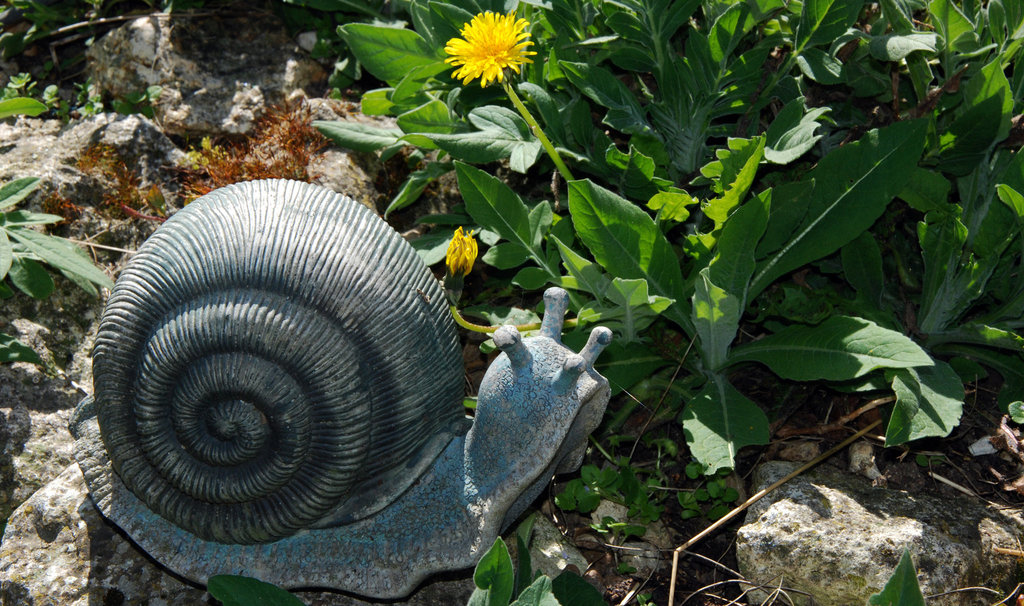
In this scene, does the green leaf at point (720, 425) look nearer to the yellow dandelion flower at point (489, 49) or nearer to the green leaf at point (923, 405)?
the green leaf at point (923, 405)

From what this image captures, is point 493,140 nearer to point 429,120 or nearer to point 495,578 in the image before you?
point 429,120

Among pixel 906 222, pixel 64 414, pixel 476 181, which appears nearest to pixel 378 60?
pixel 476 181

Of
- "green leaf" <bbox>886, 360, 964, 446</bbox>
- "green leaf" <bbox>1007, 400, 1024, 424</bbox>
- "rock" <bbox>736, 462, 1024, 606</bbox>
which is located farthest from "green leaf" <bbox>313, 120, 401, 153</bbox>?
"green leaf" <bbox>1007, 400, 1024, 424</bbox>

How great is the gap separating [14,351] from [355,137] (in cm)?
158

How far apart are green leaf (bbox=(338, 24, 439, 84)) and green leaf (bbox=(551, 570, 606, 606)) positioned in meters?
2.21

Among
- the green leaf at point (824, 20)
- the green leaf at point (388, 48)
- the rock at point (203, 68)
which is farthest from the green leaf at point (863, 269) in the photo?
the rock at point (203, 68)

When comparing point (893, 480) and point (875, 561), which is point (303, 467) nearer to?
point (875, 561)

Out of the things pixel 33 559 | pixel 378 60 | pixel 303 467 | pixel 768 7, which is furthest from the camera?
pixel 378 60

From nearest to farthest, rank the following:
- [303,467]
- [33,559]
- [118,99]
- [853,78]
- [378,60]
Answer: [303,467] → [33,559] → [853,78] → [378,60] → [118,99]

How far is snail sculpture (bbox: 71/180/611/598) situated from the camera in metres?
2.85

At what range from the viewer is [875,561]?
2979mm

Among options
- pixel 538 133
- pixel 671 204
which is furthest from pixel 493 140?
pixel 671 204

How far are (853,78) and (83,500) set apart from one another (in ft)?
10.9

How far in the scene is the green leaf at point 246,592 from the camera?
282cm
